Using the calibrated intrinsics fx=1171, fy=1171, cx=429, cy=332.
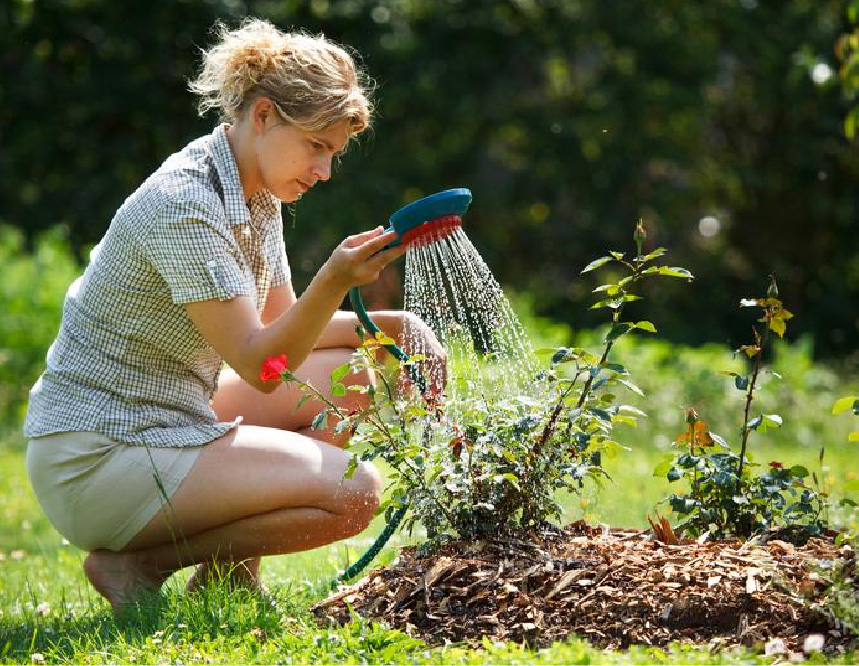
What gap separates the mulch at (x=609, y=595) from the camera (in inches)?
97.9

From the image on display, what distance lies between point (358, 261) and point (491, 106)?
844 cm

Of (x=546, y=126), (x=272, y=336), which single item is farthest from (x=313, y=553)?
(x=546, y=126)

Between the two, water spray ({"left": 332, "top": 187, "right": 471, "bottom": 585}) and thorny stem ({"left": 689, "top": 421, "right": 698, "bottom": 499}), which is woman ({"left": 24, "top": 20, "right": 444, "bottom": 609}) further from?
thorny stem ({"left": 689, "top": 421, "right": 698, "bottom": 499})

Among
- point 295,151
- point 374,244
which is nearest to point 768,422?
point 374,244

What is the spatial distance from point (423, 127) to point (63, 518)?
8.42 m

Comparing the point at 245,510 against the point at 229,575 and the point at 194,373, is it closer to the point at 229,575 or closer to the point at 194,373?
the point at 229,575

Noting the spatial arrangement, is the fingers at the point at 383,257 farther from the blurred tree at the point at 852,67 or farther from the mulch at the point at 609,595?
the blurred tree at the point at 852,67

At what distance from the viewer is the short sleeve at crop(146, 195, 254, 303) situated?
2.71 m

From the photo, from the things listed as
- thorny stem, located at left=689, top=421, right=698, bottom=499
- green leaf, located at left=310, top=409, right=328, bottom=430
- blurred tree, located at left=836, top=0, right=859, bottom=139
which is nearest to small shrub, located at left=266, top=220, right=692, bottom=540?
green leaf, located at left=310, top=409, right=328, bottom=430

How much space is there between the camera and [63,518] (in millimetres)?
2943

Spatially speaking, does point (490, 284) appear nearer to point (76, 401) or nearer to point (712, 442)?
point (712, 442)

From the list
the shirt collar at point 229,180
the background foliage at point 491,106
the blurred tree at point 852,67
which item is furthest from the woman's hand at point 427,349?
the background foliage at point 491,106

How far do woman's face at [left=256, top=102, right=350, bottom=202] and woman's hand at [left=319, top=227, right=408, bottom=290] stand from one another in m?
0.31

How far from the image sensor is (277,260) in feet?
10.8
